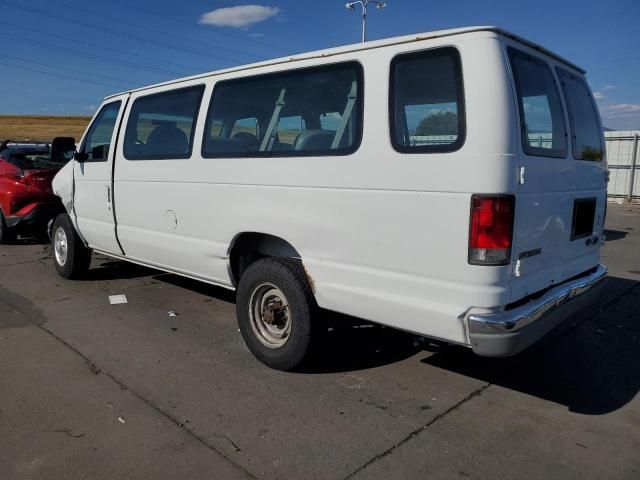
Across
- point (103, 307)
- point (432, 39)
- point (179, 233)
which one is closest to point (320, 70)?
point (432, 39)

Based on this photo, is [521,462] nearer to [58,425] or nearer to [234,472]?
[234,472]

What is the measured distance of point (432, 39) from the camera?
3.00 m

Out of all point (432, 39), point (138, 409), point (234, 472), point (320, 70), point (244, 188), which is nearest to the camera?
point (234, 472)

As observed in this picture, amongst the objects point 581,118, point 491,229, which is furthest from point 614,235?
point 491,229

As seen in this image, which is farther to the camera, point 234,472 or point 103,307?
point 103,307

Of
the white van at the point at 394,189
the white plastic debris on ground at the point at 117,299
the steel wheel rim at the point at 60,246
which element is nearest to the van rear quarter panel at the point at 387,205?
the white van at the point at 394,189

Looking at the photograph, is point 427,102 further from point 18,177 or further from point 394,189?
point 18,177

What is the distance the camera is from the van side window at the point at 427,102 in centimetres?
289

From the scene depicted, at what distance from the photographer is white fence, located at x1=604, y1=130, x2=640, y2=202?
16062 mm

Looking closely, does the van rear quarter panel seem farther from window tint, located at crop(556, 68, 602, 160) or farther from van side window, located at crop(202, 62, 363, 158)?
window tint, located at crop(556, 68, 602, 160)

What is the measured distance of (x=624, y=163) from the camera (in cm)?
1639

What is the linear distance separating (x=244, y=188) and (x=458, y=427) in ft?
7.02

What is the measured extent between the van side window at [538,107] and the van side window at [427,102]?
34cm

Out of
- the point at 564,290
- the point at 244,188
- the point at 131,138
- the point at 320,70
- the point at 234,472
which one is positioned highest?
the point at 320,70
